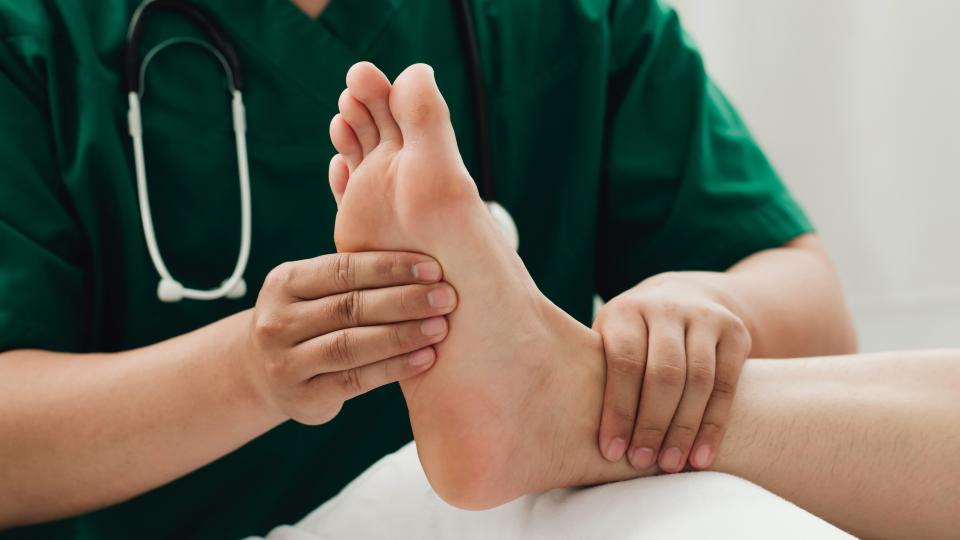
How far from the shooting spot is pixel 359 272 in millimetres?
550

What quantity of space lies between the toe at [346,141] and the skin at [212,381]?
0.24 feet

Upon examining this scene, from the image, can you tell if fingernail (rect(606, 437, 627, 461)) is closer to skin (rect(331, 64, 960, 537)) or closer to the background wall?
skin (rect(331, 64, 960, 537))

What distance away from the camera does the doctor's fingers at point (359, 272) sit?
55 centimetres

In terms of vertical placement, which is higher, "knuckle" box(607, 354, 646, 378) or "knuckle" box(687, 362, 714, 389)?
"knuckle" box(607, 354, 646, 378)

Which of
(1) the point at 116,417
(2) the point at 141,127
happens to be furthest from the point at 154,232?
(1) the point at 116,417

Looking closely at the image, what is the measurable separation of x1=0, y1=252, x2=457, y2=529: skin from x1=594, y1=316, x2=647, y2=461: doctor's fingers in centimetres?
12

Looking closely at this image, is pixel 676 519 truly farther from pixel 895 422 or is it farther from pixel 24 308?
pixel 24 308

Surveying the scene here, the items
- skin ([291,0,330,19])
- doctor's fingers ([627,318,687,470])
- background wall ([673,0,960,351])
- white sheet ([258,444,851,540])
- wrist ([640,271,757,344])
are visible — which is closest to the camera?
white sheet ([258,444,851,540])

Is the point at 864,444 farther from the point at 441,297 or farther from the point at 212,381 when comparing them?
the point at 212,381

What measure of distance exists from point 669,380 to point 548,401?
0.08 meters

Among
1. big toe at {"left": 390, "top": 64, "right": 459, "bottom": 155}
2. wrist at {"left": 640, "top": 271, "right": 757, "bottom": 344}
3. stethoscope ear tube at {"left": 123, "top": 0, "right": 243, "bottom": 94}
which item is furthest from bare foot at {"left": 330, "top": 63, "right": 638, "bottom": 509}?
stethoscope ear tube at {"left": 123, "top": 0, "right": 243, "bottom": 94}

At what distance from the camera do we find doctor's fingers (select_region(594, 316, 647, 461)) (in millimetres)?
597

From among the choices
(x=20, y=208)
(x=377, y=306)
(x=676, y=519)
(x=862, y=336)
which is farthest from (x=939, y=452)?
(x=862, y=336)

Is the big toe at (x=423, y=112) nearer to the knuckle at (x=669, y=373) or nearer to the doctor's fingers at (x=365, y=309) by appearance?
the doctor's fingers at (x=365, y=309)
